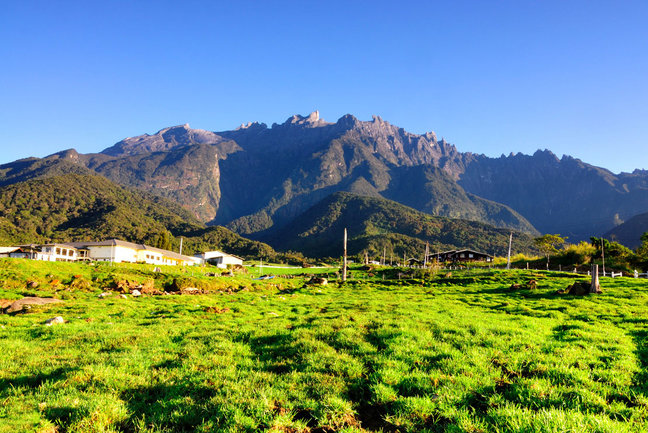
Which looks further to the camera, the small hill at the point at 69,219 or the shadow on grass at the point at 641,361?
the small hill at the point at 69,219

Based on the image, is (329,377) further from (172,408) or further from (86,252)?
(86,252)

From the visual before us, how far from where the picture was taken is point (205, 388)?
7.06 meters

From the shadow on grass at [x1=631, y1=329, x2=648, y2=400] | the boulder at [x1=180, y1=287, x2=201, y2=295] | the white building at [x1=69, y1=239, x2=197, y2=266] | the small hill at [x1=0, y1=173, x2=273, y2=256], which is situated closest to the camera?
the shadow on grass at [x1=631, y1=329, x2=648, y2=400]

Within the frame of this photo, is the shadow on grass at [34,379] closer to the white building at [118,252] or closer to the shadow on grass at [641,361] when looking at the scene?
the shadow on grass at [641,361]

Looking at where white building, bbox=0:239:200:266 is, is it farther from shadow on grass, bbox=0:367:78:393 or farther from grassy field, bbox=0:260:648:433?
shadow on grass, bbox=0:367:78:393

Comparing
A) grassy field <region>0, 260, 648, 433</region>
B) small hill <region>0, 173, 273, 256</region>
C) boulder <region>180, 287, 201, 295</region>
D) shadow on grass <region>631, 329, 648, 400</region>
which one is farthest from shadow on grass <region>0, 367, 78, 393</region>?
small hill <region>0, 173, 273, 256</region>

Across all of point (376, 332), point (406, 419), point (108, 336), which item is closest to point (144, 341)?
point (108, 336)

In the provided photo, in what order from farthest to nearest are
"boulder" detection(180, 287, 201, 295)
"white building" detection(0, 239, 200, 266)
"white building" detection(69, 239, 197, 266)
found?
1. "white building" detection(69, 239, 197, 266)
2. "white building" detection(0, 239, 200, 266)
3. "boulder" detection(180, 287, 201, 295)

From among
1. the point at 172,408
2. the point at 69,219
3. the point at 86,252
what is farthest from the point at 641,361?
the point at 69,219

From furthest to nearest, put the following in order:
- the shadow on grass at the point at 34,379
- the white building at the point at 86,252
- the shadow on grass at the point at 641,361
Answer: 1. the white building at the point at 86,252
2. the shadow on grass at the point at 34,379
3. the shadow on grass at the point at 641,361

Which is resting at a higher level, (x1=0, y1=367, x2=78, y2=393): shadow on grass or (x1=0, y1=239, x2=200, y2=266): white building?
(x1=0, y1=367, x2=78, y2=393): shadow on grass

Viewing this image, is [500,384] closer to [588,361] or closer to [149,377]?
[588,361]

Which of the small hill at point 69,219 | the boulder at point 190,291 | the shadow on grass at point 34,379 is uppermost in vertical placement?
the small hill at point 69,219

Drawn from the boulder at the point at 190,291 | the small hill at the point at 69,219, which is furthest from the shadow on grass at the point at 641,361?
the small hill at the point at 69,219
